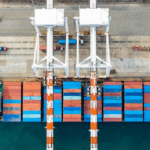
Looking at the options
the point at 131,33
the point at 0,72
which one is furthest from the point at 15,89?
the point at 131,33

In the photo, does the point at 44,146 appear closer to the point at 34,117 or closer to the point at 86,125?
the point at 34,117

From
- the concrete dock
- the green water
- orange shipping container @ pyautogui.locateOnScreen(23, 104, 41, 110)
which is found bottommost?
the green water

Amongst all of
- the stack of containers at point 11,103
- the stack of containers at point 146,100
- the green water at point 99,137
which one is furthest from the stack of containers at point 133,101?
the stack of containers at point 11,103

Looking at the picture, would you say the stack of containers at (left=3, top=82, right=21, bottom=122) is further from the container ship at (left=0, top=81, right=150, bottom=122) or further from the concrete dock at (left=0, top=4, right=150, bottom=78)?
the concrete dock at (left=0, top=4, right=150, bottom=78)

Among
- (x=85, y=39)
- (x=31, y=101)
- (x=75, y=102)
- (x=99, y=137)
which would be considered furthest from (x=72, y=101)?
(x=85, y=39)

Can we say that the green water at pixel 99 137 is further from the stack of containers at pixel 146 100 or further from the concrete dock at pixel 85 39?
the concrete dock at pixel 85 39

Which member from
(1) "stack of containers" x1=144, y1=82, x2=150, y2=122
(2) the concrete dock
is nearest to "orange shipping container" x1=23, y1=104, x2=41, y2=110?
(2) the concrete dock

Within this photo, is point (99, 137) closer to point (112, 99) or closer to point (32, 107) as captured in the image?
point (112, 99)
